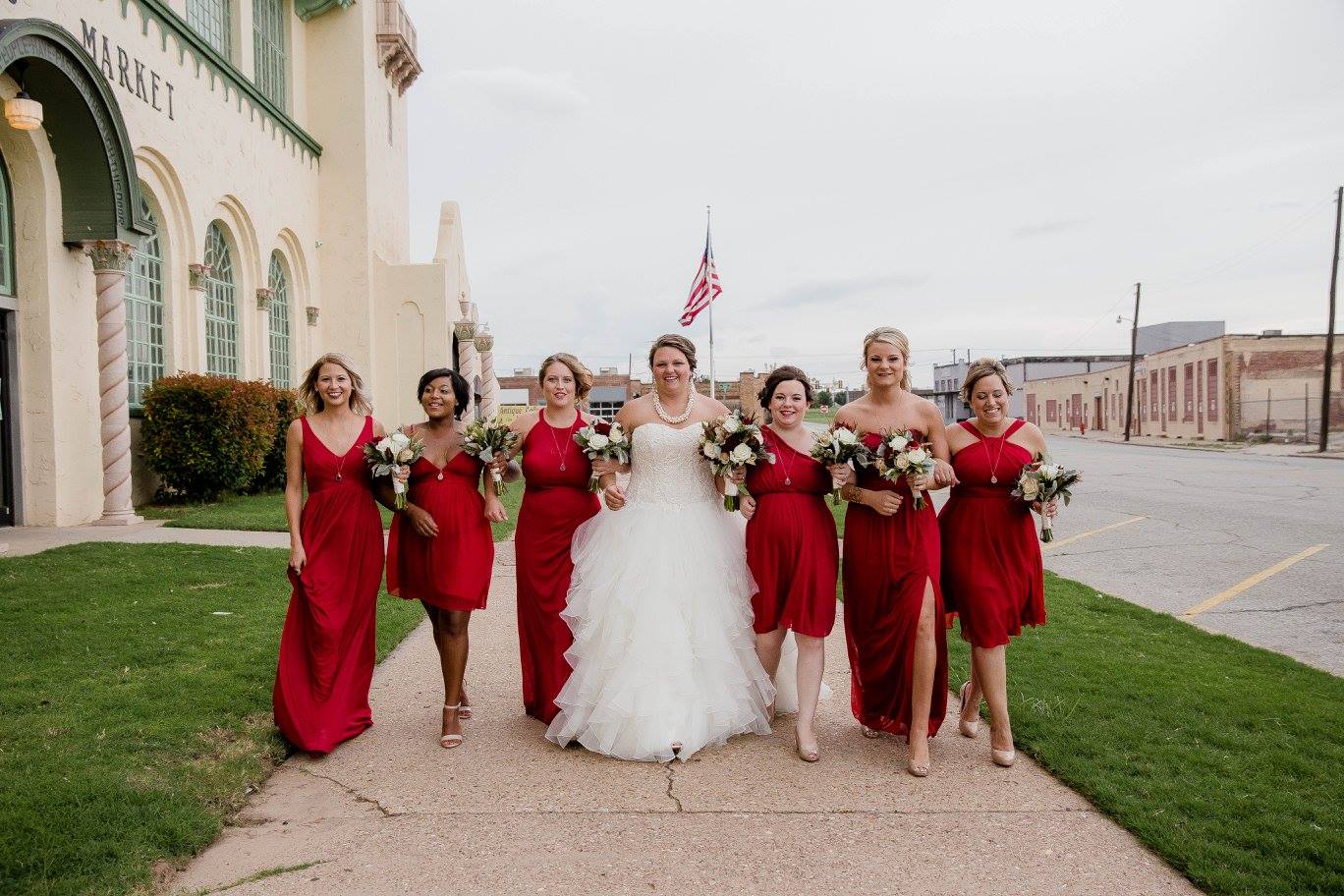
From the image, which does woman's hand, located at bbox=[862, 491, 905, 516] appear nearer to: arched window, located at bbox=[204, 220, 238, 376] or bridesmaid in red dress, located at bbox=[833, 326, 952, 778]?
bridesmaid in red dress, located at bbox=[833, 326, 952, 778]

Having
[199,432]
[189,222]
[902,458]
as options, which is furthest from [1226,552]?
[189,222]

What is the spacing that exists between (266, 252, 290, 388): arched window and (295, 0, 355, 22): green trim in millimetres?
6640

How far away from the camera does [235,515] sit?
45.2 feet

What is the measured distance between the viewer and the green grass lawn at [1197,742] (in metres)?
3.66

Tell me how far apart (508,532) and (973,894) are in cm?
1223

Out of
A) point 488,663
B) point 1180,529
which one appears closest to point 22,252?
point 488,663

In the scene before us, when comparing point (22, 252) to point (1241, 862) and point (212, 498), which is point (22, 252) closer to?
point (212, 498)

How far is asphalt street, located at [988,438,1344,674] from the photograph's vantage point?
8.23 m

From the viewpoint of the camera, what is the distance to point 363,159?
22.8 metres

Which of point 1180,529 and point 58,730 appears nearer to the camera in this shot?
point 58,730

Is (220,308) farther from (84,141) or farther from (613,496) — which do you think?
(613,496)

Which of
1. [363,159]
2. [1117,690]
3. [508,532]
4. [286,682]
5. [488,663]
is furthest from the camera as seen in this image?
[363,159]

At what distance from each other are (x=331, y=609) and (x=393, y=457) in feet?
3.10

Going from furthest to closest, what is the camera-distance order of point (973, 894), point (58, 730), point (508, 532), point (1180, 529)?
point (508, 532) → point (1180, 529) → point (58, 730) → point (973, 894)
